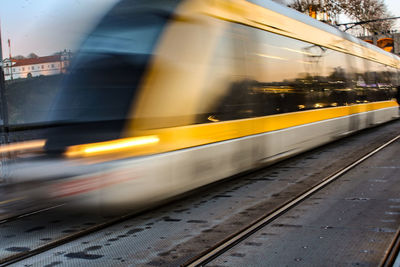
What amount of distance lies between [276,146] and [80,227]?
404cm

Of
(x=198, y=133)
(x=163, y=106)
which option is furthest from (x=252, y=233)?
(x=163, y=106)

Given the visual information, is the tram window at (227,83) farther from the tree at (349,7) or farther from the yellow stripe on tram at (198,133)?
the tree at (349,7)

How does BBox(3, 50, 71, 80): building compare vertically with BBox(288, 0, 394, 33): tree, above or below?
below

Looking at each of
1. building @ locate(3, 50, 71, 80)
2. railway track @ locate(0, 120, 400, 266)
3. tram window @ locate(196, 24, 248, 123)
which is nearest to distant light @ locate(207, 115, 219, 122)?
tram window @ locate(196, 24, 248, 123)

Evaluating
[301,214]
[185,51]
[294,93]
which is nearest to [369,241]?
[301,214]

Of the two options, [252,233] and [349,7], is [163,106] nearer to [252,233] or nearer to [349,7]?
[252,233]

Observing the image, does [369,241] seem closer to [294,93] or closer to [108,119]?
[108,119]

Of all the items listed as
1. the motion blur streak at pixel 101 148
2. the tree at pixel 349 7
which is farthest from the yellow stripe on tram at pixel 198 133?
the tree at pixel 349 7

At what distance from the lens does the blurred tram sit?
484 centimetres

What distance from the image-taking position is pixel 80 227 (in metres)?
5.23

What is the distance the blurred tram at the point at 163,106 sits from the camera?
15.9ft

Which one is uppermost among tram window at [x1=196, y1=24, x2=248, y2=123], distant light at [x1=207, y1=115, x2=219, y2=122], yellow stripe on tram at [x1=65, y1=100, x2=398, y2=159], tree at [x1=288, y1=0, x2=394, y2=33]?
tree at [x1=288, y1=0, x2=394, y2=33]

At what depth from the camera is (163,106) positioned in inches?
211

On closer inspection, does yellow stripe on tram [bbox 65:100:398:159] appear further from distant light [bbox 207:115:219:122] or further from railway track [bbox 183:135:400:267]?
railway track [bbox 183:135:400:267]
